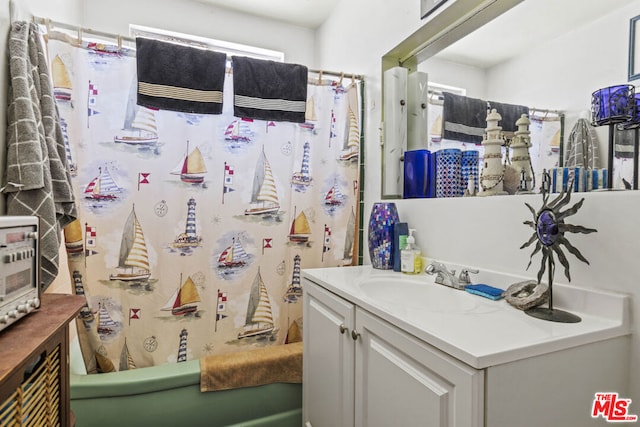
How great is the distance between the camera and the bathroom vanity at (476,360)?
63 cm

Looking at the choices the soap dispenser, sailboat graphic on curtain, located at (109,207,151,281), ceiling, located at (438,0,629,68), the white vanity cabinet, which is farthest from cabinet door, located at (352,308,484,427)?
sailboat graphic on curtain, located at (109,207,151,281)

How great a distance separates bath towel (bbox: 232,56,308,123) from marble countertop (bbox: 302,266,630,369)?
1.07 m

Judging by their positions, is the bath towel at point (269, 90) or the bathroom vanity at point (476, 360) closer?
the bathroom vanity at point (476, 360)

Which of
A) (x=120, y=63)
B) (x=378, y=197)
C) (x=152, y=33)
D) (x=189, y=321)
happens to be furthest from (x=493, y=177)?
(x=152, y=33)

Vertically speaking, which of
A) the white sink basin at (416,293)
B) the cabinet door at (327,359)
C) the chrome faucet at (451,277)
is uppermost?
the chrome faucet at (451,277)

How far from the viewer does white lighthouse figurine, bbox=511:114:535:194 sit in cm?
108

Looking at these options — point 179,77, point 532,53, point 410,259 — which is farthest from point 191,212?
point 532,53

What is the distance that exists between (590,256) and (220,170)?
1.52 metres

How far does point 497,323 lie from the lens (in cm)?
78

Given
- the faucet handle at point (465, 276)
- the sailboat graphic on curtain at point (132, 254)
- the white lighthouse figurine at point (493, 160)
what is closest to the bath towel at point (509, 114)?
the white lighthouse figurine at point (493, 160)

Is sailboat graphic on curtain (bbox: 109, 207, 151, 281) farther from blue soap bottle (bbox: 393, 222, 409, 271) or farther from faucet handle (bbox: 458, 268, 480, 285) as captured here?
faucet handle (bbox: 458, 268, 480, 285)

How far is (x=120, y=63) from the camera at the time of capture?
156 cm

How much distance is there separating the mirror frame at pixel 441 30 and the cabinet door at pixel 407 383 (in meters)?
0.91

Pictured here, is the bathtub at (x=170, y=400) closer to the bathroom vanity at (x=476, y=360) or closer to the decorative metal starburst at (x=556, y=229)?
the bathroom vanity at (x=476, y=360)
